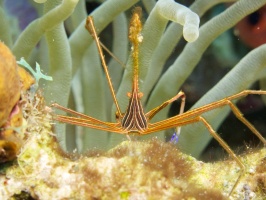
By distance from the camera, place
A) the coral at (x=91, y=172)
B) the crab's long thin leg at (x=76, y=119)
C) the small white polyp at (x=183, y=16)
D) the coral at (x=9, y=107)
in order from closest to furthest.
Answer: the coral at (x=9, y=107), the coral at (x=91, y=172), the small white polyp at (x=183, y=16), the crab's long thin leg at (x=76, y=119)

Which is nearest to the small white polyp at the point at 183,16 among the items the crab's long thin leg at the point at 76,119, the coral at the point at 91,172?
the coral at the point at 91,172

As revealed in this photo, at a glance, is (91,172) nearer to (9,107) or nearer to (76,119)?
(9,107)

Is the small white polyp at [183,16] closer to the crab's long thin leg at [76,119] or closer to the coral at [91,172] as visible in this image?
the coral at [91,172]

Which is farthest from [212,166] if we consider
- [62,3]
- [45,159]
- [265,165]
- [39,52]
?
[39,52]

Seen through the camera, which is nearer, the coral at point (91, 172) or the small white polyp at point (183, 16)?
the coral at point (91, 172)

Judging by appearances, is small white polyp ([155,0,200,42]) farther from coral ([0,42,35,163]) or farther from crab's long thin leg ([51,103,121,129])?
coral ([0,42,35,163])

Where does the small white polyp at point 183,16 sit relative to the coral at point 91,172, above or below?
above

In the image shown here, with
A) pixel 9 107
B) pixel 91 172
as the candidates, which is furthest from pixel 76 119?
pixel 9 107

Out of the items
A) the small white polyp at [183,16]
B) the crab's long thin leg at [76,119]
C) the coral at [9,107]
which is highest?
the small white polyp at [183,16]
